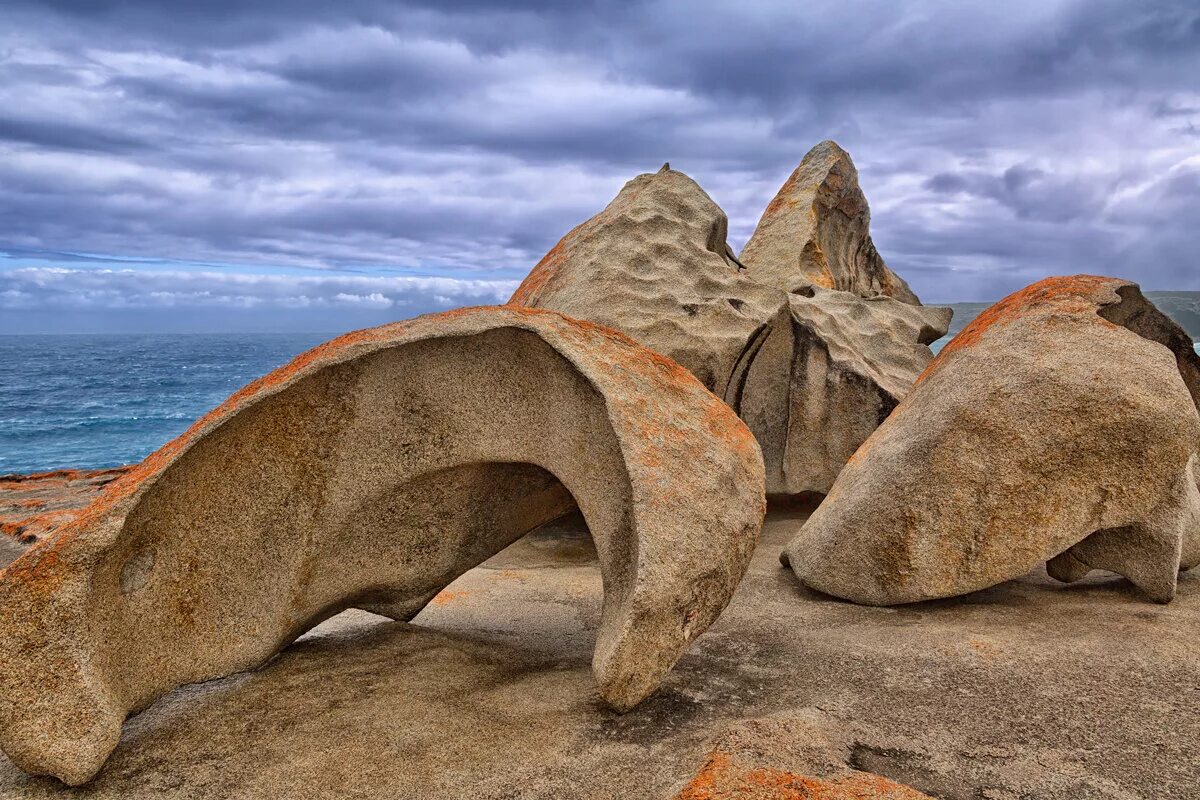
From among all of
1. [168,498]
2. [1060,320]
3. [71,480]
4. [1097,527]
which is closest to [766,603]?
[1097,527]

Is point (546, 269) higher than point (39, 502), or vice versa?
point (546, 269)

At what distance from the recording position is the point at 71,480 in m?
8.11

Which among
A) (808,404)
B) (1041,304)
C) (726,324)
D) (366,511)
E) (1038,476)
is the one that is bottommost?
(366,511)

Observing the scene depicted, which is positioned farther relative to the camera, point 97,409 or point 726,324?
point 97,409

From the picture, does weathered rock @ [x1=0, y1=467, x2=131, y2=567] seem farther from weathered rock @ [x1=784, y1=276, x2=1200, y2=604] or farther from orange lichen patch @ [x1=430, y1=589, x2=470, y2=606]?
weathered rock @ [x1=784, y1=276, x2=1200, y2=604]

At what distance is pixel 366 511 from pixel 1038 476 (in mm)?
2792

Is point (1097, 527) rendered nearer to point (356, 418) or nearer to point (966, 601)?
point (966, 601)

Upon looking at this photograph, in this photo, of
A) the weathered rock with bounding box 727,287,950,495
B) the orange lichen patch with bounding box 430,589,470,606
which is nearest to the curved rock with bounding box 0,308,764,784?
the orange lichen patch with bounding box 430,589,470,606

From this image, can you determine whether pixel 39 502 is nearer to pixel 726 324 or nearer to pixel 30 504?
pixel 30 504

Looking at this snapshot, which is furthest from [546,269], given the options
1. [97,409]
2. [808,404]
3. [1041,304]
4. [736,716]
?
[97,409]

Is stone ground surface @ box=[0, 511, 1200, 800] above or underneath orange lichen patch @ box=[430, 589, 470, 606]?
above

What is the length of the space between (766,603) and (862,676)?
1.10m

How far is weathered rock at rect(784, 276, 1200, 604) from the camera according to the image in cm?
392

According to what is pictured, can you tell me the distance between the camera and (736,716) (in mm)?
3027
